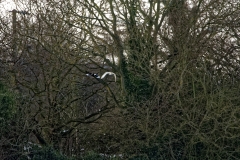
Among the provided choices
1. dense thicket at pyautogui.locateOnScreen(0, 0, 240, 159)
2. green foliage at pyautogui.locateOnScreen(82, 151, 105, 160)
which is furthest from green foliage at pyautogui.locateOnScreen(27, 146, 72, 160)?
green foliage at pyautogui.locateOnScreen(82, 151, 105, 160)

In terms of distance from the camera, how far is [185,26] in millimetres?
11742

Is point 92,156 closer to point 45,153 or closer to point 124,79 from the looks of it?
point 45,153

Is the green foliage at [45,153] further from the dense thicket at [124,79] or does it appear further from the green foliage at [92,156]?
the green foliage at [92,156]

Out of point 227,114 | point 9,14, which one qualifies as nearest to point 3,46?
point 9,14

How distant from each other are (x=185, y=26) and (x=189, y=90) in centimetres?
169

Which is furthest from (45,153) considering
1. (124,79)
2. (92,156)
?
(124,79)

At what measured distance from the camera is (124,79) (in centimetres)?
1271

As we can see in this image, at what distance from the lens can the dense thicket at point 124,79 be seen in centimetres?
1089

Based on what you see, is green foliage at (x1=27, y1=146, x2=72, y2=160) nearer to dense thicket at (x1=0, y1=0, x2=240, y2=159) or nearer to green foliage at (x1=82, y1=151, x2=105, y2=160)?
dense thicket at (x1=0, y1=0, x2=240, y2=159)

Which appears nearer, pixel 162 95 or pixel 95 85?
pixel 162 95

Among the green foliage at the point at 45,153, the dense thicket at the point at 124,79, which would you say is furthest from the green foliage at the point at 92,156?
the green foliage at the point at 45,153

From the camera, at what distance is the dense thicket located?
10.9 metres

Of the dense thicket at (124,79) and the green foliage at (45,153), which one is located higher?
the dense thicket at (124,79)

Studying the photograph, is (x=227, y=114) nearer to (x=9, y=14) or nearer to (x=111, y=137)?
(x=111, y=137)
